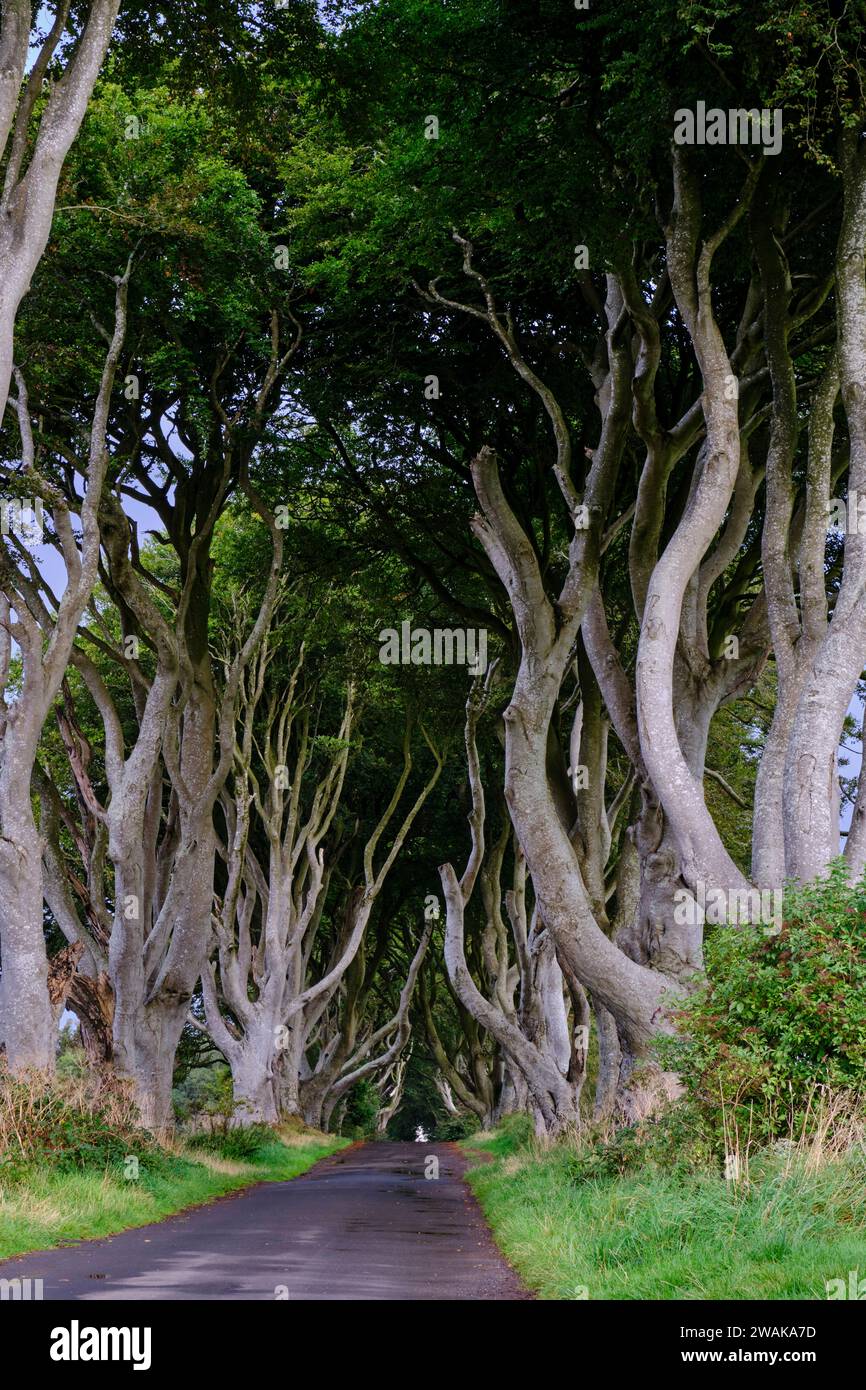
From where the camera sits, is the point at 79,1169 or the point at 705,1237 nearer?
the point at 705,1237

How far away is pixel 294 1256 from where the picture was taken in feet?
33.9

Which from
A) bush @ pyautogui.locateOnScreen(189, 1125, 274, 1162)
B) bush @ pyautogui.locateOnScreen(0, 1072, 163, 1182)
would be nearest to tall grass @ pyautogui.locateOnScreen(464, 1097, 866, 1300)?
bush @ pyautogui.locateOnScreen(0, 1072, 163, 1182)

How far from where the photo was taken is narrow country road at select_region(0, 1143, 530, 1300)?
26.6 feet

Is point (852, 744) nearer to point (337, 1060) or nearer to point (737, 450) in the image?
point (737, 450)

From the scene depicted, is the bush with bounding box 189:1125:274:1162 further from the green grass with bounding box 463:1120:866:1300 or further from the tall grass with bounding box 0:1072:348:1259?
the green grass with bounding box 463:1120:866:1300

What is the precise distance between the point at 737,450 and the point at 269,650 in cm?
1425

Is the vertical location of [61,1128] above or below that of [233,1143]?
above

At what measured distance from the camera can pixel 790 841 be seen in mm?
11469

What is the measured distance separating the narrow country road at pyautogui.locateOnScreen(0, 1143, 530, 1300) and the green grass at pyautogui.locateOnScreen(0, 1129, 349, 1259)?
211 millimetres

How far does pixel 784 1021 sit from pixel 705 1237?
2.40m

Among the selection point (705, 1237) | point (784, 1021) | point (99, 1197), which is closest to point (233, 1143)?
point (99, 1197)

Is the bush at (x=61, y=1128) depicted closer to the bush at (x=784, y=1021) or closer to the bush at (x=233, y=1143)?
the bush at (x=233, y=1143)

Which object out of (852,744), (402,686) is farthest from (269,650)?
(852,744)

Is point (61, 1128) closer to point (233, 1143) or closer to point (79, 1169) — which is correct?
point (79, 1169)
